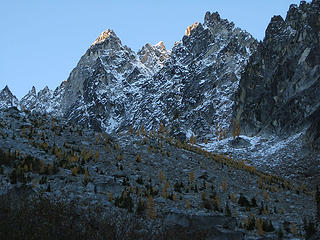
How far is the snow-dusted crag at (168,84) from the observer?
304 ft

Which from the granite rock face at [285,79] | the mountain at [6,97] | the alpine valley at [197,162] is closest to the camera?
the alpine valley at [197,162]

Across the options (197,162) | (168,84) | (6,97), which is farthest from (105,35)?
(197,162)

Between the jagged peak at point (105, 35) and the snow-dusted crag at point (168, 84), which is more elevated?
the jagged peak at point (105, 35)

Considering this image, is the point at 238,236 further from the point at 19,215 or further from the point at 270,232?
the point at 19,215

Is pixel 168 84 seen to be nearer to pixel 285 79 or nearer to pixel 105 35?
pixel 285 79

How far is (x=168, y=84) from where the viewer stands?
126188 millimetres

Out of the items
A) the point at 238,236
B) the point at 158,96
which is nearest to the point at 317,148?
the point at 238,236

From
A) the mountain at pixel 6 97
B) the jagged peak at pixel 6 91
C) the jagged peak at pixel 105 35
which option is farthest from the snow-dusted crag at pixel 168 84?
the jagged peak at pixel 6 91

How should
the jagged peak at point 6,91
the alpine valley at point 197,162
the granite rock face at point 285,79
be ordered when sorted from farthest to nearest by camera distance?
the jagged peak at point 6,91, the granite rock face at point 285,79, the alpine valley at point 197,162

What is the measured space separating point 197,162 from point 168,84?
4055 inches

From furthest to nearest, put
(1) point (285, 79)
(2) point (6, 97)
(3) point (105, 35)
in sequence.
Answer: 1. (3) point (105, 35)
2. (2) point (6, 97)
3. (1) point (285, 79)

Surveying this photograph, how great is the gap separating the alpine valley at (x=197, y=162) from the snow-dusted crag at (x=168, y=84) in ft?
2.22

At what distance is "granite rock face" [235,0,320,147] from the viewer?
5012 cm

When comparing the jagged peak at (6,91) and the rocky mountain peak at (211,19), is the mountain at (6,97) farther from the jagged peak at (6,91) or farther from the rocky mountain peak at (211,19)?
the rocky mountain peak at (211,19)
